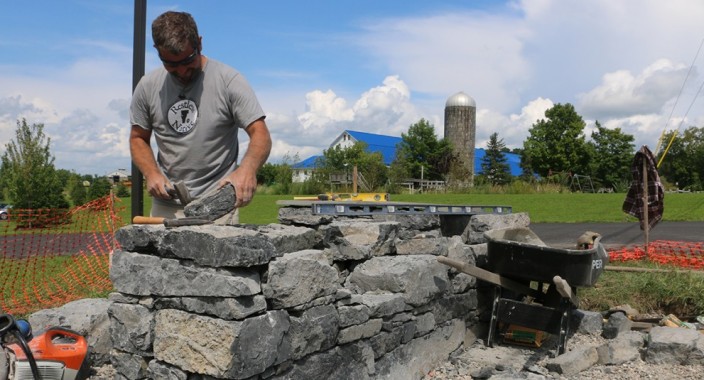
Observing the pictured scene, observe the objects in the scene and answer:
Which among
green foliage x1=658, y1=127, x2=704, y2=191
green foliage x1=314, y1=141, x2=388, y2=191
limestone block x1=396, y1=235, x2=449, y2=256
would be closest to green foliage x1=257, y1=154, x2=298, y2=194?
green foliage x1=314, y1=141, x2=388, y2=191

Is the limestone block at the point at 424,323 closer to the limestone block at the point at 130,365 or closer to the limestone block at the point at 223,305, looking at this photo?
the limestone block at the point at 223,305

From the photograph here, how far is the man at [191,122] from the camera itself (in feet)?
11.1

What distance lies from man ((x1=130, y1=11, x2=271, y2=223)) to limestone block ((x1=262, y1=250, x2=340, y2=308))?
0.46 metres

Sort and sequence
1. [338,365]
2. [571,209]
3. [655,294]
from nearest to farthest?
[338,365] < [655,294] < [571,209]

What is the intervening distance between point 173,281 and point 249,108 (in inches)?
42.7

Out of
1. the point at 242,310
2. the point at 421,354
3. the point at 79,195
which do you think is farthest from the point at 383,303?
the point at 79,195

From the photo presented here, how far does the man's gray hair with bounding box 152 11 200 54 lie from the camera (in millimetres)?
3324

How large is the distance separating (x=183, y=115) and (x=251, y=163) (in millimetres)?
565

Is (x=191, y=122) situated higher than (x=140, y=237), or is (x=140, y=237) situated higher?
(x=191, y=122)

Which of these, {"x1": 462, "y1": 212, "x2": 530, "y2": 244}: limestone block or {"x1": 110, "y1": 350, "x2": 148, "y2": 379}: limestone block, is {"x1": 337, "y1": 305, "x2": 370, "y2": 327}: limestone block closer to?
{"x1": 110, "y1": 350, "x2": 148, "y2": 379}: limestone block

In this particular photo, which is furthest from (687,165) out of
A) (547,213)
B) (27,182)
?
(27,182)

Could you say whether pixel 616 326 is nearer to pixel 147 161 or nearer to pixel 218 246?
pixel 218 246

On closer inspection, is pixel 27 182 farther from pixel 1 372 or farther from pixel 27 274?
pixel 1 372

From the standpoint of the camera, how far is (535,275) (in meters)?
5.43
